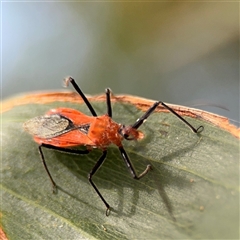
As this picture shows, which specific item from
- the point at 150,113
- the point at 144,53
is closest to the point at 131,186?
the point at 150,113

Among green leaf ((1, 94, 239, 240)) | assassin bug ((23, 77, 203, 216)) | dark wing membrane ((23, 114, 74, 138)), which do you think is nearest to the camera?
green leaf ((1, 94, 239, 240))

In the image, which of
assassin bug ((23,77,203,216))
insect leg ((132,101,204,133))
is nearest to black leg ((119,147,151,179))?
assassin bug ((23,77,203,216))

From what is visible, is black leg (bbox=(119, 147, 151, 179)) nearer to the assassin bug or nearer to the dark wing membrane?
the assassin bug

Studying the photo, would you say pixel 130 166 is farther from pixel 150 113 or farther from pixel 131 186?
pixel 150 113

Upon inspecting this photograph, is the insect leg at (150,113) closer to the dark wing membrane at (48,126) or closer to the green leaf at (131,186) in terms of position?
the green leaf at (131,186)

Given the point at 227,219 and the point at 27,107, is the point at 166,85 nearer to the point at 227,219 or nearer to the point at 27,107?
the point at 27,107

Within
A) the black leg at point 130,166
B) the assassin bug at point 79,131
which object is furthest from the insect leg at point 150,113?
the black leg at point 130,166

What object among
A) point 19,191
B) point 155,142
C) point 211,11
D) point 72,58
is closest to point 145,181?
point 155,142
